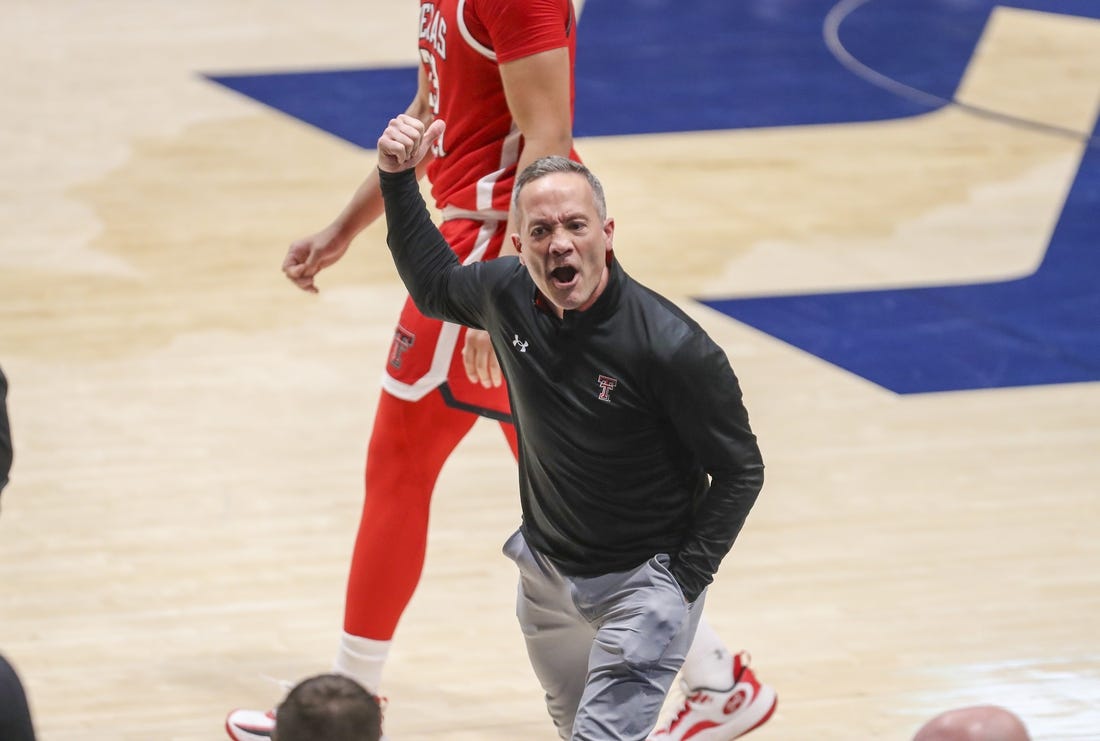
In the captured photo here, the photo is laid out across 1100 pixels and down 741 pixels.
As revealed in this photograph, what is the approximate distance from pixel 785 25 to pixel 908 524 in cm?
530

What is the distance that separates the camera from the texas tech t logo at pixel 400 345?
366 centimetres

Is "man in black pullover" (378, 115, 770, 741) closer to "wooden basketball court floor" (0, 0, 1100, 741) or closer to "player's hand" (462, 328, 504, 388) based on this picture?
"player's hand" (462, 328, 504, 388)

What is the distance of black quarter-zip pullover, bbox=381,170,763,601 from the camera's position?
2.84m

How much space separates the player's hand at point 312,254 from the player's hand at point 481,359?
1.69ft

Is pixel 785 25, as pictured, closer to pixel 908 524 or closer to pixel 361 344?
pixel 361 344

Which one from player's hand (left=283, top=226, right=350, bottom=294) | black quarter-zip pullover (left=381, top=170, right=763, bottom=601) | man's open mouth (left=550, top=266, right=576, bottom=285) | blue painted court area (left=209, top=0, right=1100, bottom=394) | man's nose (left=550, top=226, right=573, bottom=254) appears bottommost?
blue painted court area (left=209, top=0, right=1100, bottom=394)

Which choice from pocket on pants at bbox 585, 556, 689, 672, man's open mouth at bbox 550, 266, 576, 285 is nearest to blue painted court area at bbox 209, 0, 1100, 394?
pocket on pants at bbox 585, 556, 689, 672

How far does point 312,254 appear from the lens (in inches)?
150

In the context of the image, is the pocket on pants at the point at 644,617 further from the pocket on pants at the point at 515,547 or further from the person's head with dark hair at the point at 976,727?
the person's head with dark hair at the point at 976,727

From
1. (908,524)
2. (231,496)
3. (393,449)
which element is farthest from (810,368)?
(393,449)

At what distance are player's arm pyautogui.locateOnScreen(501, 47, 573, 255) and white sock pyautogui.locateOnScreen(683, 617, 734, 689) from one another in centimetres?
96

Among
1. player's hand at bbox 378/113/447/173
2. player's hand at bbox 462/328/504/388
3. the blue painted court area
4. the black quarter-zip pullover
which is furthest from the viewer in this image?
the blue painted court area

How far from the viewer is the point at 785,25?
953 centimetres

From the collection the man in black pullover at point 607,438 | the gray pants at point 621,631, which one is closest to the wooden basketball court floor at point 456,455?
the gray pants at point 621,631
